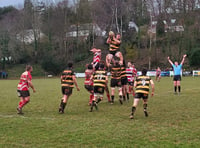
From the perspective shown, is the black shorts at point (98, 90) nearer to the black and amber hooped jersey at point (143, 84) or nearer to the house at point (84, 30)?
the black and amber hooped jersey at point (143, 84)

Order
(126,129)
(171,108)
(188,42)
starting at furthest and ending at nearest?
(188,42), (171,108), (126,129)

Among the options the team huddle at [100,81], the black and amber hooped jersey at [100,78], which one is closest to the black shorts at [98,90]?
the team huddle at [100,81]

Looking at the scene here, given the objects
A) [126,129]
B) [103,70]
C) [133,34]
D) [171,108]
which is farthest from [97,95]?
[133,34]

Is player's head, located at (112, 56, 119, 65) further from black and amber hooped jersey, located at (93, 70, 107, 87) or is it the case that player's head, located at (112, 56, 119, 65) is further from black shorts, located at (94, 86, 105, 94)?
→ black shorts, located at (94, 86, 105, 94)

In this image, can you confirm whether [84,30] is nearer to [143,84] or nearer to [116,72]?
[116,72]

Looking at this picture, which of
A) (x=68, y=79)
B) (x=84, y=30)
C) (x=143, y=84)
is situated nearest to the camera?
(x=143, y=84)

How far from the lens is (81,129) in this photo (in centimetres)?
838

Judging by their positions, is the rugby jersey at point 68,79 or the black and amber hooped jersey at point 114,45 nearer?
the rugby jersey at point 68,79

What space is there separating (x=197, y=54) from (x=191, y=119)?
44.5m

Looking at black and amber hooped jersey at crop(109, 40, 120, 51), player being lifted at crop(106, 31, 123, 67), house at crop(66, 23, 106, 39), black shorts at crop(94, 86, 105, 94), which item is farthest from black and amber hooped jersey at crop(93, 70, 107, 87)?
house at crop(66, 23, 106, 39)

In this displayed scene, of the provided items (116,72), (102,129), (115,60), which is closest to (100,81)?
(116,72)

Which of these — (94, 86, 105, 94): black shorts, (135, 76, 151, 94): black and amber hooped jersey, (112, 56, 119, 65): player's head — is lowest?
(94, 86, 105, 94): black shorts

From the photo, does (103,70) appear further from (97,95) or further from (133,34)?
(133,34)

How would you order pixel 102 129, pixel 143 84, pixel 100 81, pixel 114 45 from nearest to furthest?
pixel 102 129 < pixel 143 84 < pixel 100 81 < pixel 114 45
